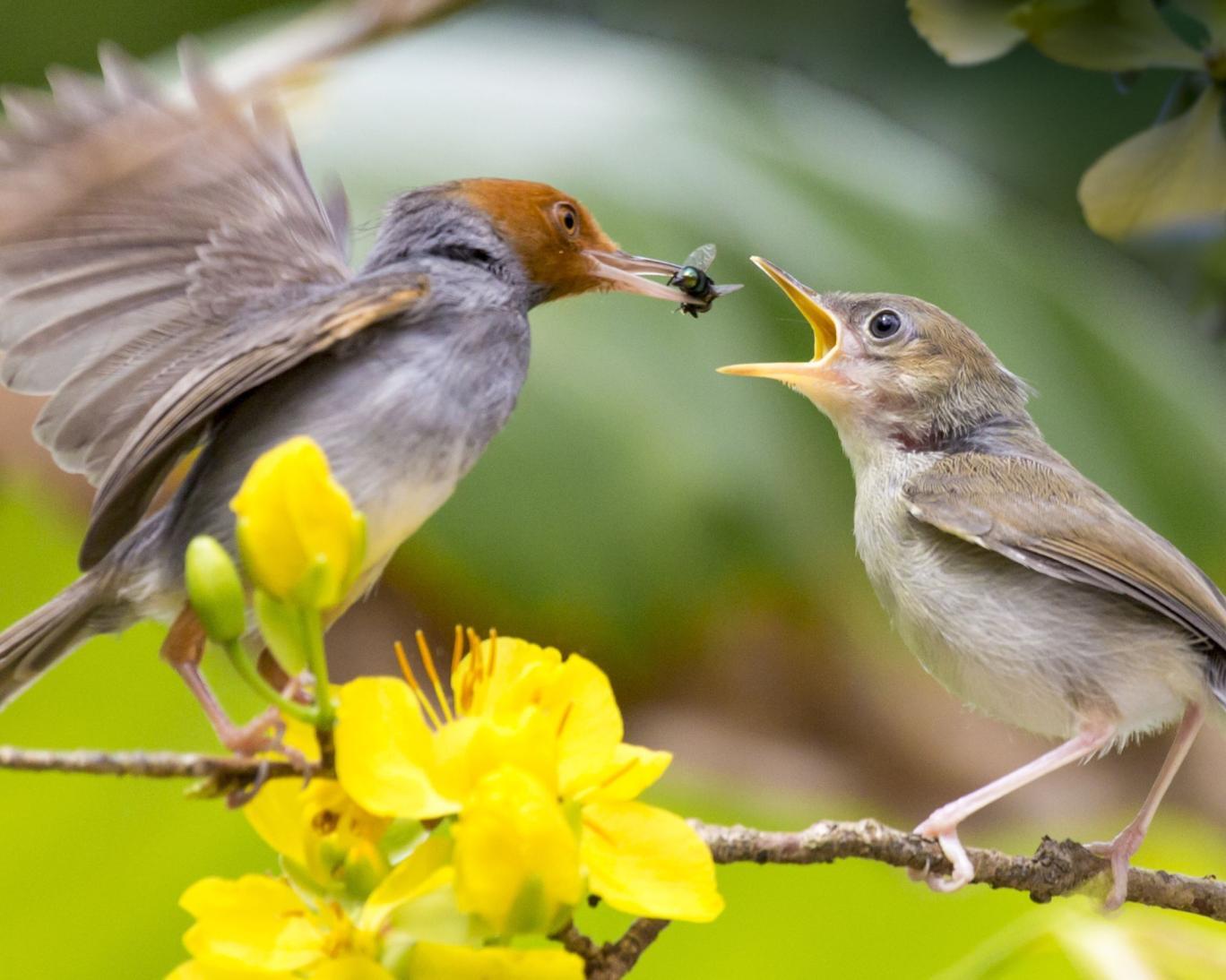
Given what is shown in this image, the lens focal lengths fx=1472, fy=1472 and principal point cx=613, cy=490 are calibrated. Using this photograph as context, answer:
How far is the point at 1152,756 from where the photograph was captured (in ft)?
11.9

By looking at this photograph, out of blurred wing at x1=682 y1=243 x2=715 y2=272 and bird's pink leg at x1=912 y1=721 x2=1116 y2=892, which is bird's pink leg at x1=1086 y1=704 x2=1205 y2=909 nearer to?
bird's pink leg at x1=912 y1=721 x2=1116 y2=892

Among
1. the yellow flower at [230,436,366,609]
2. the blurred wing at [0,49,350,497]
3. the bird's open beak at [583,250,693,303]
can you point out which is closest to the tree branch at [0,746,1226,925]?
the yellow flower at [230,436,366,609]

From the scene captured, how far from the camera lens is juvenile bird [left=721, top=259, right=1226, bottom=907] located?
132 cm

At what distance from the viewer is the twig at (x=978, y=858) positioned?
3.11 ft

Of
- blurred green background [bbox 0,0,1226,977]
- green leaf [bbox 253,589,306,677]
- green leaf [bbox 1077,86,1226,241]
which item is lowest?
blurred green background [bbox 0,0,1226,977]

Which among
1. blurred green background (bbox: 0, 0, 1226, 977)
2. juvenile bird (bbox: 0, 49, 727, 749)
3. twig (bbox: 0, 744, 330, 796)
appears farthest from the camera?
blurred green background (bbox: 0, 0, 1226, 977)

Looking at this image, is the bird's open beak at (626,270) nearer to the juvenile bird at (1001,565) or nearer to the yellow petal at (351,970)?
the juvenile bird at (1001,565)

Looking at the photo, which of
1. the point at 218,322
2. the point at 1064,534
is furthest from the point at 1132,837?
the point at 218,322

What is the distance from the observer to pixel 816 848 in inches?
37.7

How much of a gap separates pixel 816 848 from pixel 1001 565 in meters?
0.53

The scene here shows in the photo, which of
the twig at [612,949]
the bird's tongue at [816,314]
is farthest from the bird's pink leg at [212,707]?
the bird's tongue at [816,314]

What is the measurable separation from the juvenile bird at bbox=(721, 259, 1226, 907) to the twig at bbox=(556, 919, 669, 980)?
46 centimetres

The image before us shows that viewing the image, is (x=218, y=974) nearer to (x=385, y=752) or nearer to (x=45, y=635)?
(x=385, y=752)

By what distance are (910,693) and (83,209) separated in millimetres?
2742
